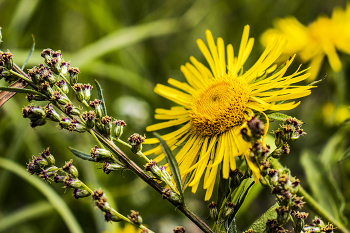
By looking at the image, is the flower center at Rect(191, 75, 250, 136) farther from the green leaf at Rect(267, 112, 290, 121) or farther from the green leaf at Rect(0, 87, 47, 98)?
the green leaf at Rect(0, 87, 47, 98)

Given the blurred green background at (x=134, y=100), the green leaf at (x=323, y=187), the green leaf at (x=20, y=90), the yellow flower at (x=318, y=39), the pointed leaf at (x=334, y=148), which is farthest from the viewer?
the yellow flower at (x=318, y=39)

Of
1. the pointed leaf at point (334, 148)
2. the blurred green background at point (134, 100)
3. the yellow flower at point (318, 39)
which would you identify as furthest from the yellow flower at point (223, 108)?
the yellow flower at point (318, 39)

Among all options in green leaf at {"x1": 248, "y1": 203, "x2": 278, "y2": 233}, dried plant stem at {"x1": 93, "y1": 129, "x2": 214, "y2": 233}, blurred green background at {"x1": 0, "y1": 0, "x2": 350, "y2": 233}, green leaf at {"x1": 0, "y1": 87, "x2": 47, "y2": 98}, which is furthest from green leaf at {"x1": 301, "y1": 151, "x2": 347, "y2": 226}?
green leaf at {"x1": 0, "y1": 87, "x2": 47, "y2": 98}

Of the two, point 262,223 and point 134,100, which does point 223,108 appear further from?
point 134,100

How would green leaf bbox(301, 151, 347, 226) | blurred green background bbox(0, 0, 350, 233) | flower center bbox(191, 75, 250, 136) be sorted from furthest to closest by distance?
1. blurred green background bbox(0, 0, 350, 233)
2. green leaf bbox(301, 151, 347, 226)
3. flower center bbox(191, 75, 250, 136)

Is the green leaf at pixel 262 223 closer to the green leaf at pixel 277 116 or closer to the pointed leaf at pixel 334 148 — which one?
the green leaf at pixel 277 116

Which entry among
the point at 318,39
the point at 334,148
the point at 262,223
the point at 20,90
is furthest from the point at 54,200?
the point at 318,39
